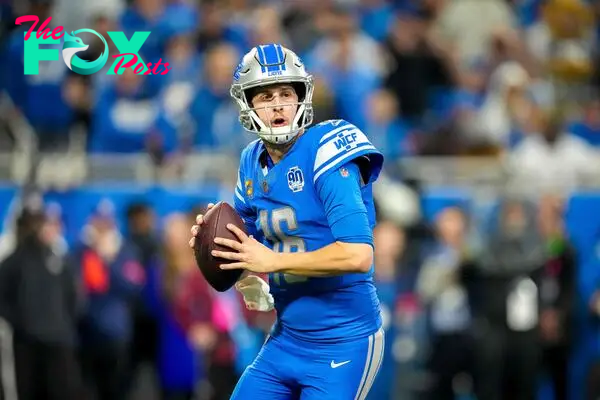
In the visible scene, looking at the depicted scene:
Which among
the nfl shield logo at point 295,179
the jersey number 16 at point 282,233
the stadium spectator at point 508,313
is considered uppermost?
the nfl shield logo at point 295,179

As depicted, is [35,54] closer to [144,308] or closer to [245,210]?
[144,308]

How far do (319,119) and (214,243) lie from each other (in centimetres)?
499

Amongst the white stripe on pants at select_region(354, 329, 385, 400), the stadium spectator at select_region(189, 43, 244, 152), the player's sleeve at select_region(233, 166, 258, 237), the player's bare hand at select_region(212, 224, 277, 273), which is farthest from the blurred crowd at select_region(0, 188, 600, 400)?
the player's bare hand at select_region(212, 224, 277, 273)

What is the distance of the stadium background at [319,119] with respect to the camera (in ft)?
30.0

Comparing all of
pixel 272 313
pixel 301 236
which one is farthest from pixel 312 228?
pixel 272 313

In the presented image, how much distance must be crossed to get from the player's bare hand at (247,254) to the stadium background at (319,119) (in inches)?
167

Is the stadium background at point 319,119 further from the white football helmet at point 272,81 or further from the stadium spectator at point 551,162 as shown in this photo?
the white football helmet at point 272,81

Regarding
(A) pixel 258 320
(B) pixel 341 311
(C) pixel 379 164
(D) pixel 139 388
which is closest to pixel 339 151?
(C) pixel 379 164

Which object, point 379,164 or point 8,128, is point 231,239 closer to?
point 379,164

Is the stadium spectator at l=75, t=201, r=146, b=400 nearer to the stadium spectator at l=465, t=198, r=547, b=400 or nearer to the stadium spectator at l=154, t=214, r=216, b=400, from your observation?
the stadium spectator at l=154, t=214, r=216, b=400

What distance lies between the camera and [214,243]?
182 inches

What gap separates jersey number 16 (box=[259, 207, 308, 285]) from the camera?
187 inches

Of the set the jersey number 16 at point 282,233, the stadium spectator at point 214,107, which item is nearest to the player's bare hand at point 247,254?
the jersey number 16 at point 282,233

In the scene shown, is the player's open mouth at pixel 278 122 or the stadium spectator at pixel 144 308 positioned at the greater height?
the player's open mouth at pixel 278 122
